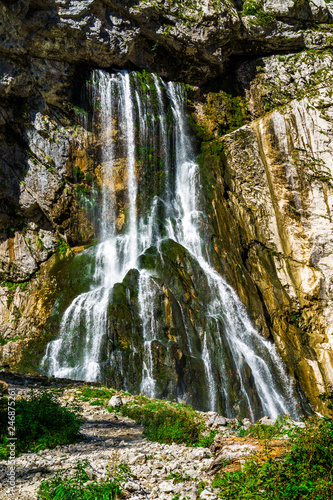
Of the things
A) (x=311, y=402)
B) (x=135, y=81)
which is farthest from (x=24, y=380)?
(x=135, y=81)

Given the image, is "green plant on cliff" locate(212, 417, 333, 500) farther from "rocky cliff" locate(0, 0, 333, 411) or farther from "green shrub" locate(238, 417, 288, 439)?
"rocky cliff" locate(0, 0, 333, 411)

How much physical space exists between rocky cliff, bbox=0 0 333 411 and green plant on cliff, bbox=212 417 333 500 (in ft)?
36.5

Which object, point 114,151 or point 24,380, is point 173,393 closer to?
point 24,380

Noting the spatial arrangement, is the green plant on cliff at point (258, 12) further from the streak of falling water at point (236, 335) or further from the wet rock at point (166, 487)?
the wet rock at point (166, 487)

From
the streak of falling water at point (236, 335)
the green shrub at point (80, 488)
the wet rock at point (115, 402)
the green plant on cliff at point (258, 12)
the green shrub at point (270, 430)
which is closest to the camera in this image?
the green shrub at point (80, 488)

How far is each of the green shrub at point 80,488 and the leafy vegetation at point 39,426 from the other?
1.39m

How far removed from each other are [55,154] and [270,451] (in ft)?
54.7

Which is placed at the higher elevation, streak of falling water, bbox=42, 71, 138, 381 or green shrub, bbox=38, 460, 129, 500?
streak of falling water, bbox=42, 71, 138, 381

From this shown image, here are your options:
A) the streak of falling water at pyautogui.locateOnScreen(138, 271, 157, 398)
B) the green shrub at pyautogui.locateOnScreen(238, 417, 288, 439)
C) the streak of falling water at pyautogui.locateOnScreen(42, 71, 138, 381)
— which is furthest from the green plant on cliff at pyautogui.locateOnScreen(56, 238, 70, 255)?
the green shrub at pyautogui.locateOnScreen(238, 417, 288, 439)

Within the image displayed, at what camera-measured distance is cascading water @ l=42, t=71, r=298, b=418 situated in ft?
40.1

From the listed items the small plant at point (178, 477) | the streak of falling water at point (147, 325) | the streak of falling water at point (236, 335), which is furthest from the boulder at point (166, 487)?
the streak of falling water at point (236, 335)

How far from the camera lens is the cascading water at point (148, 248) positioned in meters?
12.2

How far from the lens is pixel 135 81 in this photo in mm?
19750

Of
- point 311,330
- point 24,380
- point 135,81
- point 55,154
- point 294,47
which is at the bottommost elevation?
point 24,380
